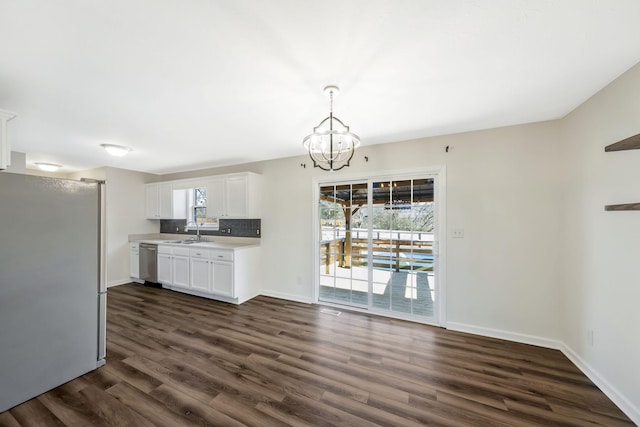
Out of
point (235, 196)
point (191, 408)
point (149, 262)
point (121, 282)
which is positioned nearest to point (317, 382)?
point (191, 408)

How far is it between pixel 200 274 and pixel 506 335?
4.29 meters

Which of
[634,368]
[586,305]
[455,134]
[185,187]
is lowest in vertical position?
[634,368]

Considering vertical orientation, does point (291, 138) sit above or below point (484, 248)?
above

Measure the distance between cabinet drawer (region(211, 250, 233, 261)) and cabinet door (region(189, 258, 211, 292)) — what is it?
7.5 inches

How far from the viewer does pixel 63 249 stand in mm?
1955

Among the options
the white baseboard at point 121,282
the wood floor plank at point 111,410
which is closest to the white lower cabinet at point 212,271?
the white baseboard at point 121,282

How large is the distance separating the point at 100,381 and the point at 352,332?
237cm

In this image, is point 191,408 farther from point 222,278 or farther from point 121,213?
point 121,213

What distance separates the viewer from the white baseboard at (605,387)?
1590 millimetres

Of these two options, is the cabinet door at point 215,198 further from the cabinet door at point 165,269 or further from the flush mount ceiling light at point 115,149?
the flush mount ceiling light at point 115,149

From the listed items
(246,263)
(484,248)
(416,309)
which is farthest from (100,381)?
(484,248)

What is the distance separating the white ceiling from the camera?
1186 millimetres

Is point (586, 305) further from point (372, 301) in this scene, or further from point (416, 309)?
point (372, 301)

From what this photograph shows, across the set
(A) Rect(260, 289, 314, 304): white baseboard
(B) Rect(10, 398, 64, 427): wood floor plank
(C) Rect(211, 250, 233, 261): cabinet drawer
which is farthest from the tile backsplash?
(B) Rect(10, 398, 64, 427): wood floor plank
